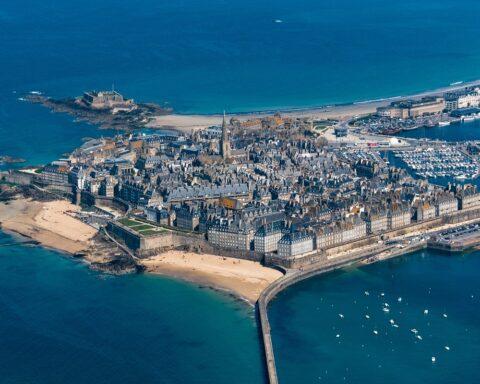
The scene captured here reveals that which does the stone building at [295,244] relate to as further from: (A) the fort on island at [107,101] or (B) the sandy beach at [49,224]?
(A) the fort on island at [107,101]

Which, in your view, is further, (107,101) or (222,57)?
(222,57)

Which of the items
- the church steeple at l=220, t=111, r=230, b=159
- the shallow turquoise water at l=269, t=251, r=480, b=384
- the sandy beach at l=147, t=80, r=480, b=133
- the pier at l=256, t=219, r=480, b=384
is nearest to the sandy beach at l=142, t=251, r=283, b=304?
the pier at l=256, t=219, r=480, b=384

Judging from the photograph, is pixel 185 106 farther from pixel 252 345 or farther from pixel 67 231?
pixel 252 345

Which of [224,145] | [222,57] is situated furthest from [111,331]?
[222,57]

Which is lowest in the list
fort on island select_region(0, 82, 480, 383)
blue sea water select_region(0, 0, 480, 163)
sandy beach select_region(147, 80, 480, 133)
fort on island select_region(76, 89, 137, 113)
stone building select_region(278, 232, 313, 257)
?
stone building select_region(278, 232, 313, 257)

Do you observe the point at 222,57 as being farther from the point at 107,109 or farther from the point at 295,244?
the point at 295,244

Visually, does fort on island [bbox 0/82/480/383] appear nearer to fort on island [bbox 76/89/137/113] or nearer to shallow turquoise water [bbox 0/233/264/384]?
shallow turquoise water [bbox 0/233/264/384]

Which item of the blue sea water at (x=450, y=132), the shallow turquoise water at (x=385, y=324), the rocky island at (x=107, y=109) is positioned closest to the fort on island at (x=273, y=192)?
the shallow turquoise water at (x=385, y=324)
